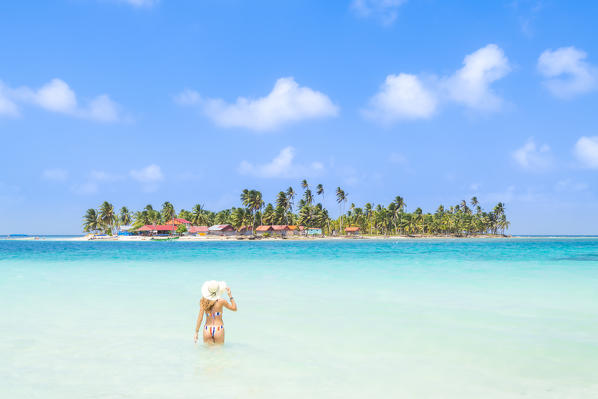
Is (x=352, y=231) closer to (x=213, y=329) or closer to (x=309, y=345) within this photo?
(x=309, y=345)

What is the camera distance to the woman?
23.3ft

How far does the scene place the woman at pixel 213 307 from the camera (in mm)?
7109

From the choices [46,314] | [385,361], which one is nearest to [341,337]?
[385,361]

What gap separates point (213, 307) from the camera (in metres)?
7.29

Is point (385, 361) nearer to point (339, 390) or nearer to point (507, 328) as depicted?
point (339, 390)

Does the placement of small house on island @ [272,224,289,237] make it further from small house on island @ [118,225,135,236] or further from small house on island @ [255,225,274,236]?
small house on island @ [118,225,135,236]

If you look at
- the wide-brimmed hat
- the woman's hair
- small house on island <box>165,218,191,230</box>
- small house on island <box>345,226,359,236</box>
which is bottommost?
small house on island <box>345,226,359,236</box>

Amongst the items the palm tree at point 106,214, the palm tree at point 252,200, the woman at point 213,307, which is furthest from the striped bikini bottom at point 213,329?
the palm tree at point 106,214

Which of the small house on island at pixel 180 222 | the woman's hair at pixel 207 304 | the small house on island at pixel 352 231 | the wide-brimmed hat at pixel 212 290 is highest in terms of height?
the small house on island at pixel 180 222

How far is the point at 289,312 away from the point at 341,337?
9.98ft

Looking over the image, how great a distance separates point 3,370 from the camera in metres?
6.51

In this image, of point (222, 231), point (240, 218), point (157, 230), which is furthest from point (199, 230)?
point (240, 218)

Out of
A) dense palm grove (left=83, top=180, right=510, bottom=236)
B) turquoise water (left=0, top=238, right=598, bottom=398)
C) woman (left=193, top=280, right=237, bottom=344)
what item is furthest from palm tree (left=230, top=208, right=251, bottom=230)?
woman (left=193, top=280, right=237, bottom=344)

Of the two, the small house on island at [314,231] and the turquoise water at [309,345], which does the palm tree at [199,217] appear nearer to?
the small house on island at [314,231]
